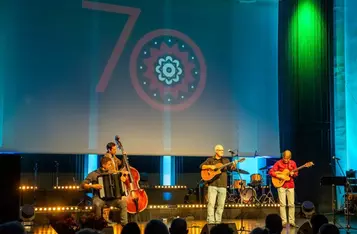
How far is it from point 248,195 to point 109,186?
4.96 m

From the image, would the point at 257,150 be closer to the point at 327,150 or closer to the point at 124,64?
the point at 327,150

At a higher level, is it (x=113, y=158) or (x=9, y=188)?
(x=113, y=158)

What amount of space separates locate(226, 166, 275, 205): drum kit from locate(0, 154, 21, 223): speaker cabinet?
7.05m

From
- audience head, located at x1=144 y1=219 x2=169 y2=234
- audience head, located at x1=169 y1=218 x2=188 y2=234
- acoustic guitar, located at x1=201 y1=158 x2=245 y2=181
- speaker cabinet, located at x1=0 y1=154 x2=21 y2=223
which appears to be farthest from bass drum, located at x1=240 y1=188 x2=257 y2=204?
audience head, located at x1=144 y1=219 x2=169 y2=234

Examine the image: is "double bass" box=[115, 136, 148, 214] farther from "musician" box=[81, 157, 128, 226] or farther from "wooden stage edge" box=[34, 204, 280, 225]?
"wooden stage edge" box=[34, 204, 280, 225]

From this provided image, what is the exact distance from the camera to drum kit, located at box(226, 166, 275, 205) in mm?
12570

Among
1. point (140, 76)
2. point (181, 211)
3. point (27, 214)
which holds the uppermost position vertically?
point (140, 76)

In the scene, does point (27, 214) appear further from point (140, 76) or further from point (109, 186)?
point (140, 76)

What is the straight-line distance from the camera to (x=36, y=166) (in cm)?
1238

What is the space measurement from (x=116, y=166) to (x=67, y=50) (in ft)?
11.9

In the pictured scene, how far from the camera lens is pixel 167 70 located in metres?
Result: 12.4

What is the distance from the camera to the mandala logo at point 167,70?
481 inches

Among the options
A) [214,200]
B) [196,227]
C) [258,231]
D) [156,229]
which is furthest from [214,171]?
[258,231]

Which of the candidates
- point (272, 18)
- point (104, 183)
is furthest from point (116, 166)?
point (272, 18)
